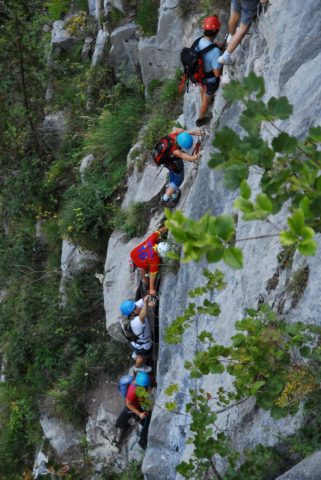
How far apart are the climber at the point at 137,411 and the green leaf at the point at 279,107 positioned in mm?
7266

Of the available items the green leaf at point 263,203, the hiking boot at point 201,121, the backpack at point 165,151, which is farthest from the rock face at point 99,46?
the green leaf at point 263,203

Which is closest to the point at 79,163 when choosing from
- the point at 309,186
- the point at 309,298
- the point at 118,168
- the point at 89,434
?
the point at 118,168

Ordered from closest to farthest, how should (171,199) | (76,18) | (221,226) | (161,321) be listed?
(221,226)
(161,321)
(171,199)
(76,18)

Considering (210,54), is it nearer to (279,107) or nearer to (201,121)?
(201,121)

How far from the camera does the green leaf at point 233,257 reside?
284cm

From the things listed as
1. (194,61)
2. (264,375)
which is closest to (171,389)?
(264,375)

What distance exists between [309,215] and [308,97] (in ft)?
14.2

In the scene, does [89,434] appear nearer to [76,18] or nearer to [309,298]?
[309,298]

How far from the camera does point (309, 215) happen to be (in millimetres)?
3062

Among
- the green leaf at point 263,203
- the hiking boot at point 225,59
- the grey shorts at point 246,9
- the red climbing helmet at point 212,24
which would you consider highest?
the green leaf at point 263,203

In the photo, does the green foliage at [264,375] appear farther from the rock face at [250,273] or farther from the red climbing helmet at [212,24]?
the red climbing helmet at [212,24]

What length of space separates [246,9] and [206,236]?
22.3 ft

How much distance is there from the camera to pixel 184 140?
945 cm

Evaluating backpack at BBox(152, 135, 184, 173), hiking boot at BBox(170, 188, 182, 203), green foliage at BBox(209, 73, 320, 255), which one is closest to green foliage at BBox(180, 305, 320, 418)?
green foliage at BBox(209, 73, 320, 255)
